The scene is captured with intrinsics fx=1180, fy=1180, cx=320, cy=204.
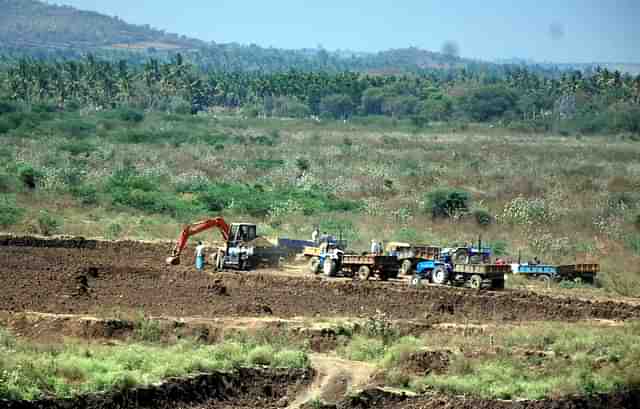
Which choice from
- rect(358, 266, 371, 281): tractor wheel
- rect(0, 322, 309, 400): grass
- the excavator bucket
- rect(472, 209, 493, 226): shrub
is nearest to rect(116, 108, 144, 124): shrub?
rect(472, 209, 493, 226): shrub

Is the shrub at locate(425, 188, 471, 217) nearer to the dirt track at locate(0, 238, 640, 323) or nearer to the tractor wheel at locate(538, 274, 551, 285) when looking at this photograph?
the tractor wheel at locate(538, 274, 551, 285)

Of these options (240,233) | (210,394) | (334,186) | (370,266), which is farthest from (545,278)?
(334,186)

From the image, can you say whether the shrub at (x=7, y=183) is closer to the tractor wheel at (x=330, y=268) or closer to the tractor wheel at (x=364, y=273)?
the tractor wheel at (x=330, y=268)

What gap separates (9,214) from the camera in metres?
50.6

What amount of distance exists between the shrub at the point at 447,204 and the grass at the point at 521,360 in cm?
2803

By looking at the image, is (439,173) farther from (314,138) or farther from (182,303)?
(182,303)

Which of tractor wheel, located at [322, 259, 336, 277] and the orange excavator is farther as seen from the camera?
the orange excavator

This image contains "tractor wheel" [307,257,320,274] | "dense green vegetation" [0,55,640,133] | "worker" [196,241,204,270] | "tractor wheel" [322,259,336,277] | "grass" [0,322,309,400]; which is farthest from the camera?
"dense green vegetation" [0,55,640,133]

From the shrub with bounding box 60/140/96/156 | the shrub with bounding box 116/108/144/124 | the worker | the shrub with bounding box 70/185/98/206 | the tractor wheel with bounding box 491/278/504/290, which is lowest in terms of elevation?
the shrub with bounding box 116/108/144/124

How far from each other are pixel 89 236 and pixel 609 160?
49.0 metres

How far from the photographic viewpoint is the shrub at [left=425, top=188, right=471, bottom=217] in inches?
2340

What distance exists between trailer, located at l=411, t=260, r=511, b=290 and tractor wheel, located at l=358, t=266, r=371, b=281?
161 cm

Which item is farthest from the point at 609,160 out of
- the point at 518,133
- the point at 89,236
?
the point at 89,236

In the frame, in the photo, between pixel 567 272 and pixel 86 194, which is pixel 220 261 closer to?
pixel 567 272
